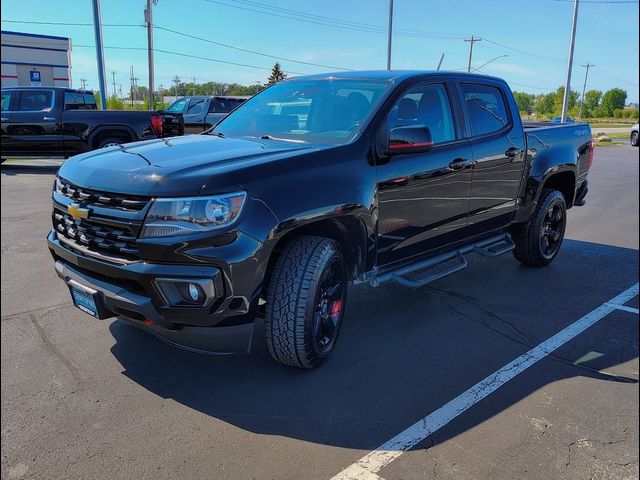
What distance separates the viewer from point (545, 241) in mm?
6004

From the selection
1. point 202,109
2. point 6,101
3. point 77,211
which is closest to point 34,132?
point 6,101

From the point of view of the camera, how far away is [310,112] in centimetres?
438

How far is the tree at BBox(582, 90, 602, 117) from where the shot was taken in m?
60.8

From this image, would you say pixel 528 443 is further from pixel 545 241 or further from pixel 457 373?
pixel 545 241

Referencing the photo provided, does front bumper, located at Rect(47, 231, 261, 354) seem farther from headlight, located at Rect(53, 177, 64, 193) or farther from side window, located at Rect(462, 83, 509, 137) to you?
side window, located at Rect(462, 83, 509, 137)

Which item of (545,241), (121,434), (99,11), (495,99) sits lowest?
(121,434)

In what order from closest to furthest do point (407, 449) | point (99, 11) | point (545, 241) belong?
point (407, 449), point (545, 241), point (99, 11)

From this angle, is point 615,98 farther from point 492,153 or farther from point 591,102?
point 591,102

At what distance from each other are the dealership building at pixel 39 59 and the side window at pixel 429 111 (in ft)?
141

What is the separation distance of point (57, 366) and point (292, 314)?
63.2 inches

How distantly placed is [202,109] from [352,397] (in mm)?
15775

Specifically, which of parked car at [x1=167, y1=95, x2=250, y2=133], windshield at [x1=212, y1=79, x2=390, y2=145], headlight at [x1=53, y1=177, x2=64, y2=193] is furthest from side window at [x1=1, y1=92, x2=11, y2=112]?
headlight at [x1=53, y1=177, x2=64, y2=193]

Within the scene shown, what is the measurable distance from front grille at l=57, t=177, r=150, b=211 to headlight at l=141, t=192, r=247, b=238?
100mm

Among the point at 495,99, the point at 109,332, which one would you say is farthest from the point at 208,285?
the point at 495,99
